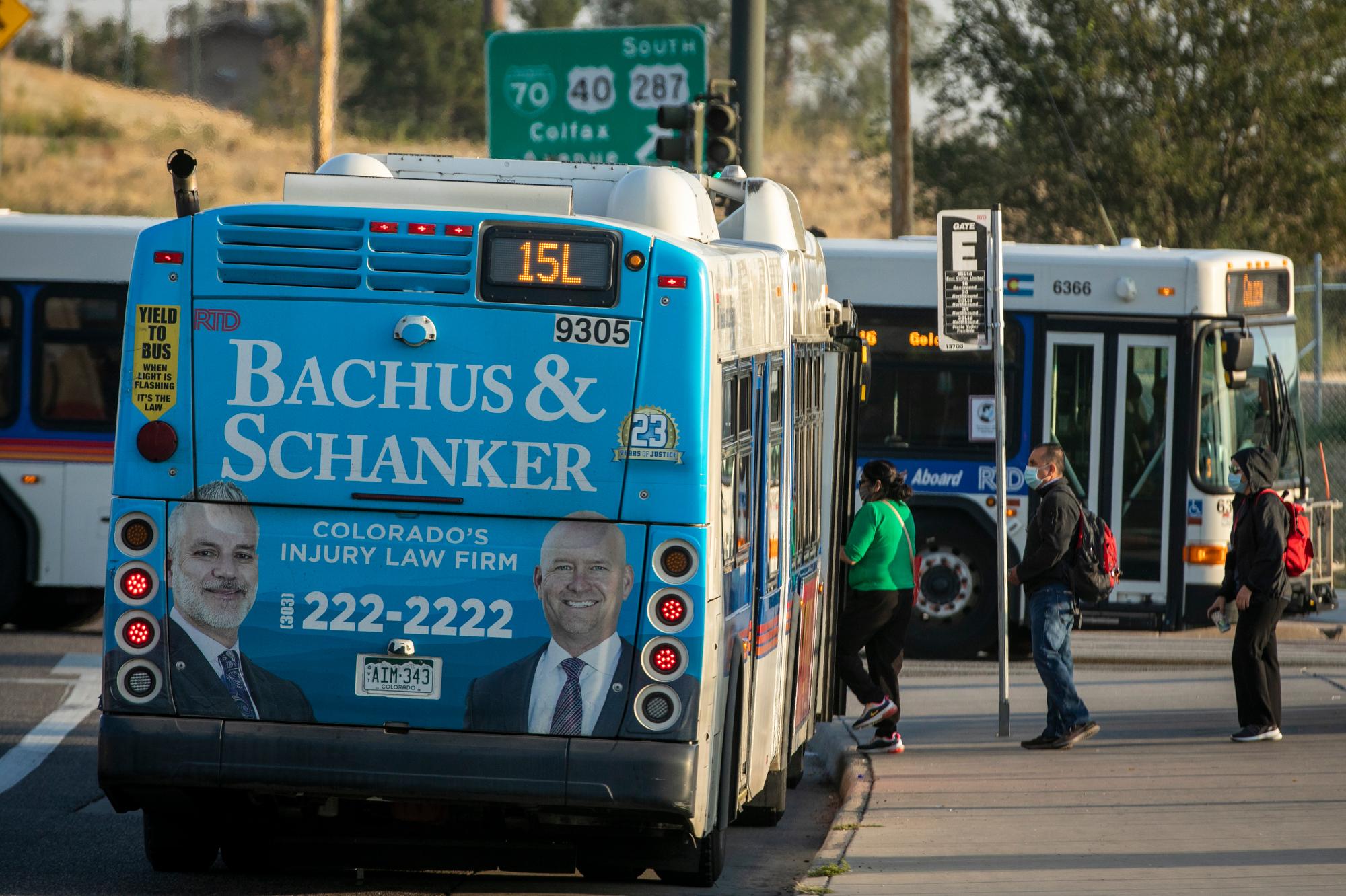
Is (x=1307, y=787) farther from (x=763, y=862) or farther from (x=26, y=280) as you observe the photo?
(x=26, y=280)

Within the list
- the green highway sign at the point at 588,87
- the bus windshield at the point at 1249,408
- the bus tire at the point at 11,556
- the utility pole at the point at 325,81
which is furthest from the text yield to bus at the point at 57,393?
the utility pole at the point at 325,81

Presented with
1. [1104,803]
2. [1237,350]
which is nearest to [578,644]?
[1104,803]

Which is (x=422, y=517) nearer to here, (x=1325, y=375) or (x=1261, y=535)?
(x=1261, y=535)

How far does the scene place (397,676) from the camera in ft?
22.1

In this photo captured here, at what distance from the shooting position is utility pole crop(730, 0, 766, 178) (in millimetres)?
17500

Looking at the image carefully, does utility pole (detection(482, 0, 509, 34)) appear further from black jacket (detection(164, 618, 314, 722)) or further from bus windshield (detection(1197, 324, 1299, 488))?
black jacket (detection(164, 618, 314, 722))

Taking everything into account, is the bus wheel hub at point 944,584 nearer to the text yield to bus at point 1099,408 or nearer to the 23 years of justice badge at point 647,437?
the text yield to bus at point 1099,408

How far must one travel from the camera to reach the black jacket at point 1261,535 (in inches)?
434

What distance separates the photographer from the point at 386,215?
6.85m

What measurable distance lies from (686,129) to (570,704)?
11647mm

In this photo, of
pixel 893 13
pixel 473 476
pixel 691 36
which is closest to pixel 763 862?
pixel 473 476

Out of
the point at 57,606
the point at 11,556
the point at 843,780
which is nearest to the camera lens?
the point at 843,780

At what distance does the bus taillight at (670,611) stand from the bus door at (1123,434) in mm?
8913

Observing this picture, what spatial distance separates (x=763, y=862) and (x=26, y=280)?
961 cm
